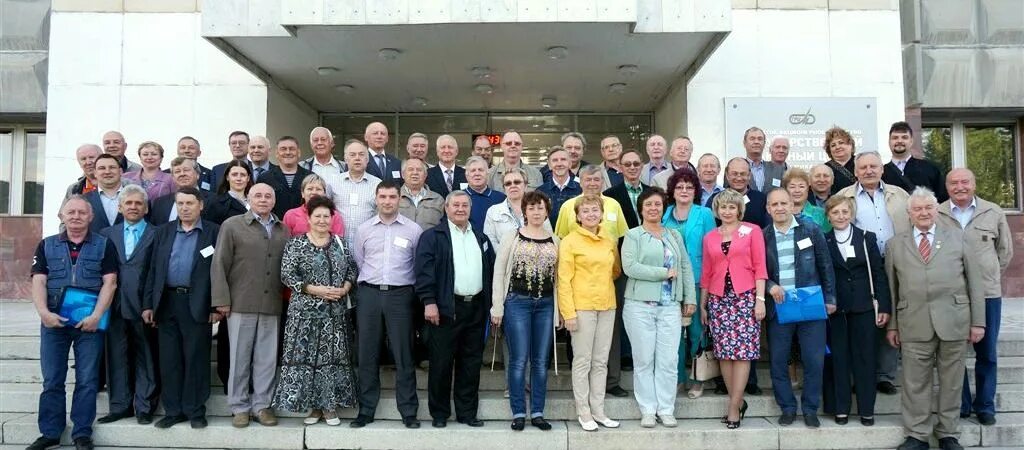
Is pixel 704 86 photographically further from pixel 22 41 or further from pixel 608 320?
pixel 22 41

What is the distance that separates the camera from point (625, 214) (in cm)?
545

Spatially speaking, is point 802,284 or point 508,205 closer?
point 802,284

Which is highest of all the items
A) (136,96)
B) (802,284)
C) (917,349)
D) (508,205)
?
(136,96)

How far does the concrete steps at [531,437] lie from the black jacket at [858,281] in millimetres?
928

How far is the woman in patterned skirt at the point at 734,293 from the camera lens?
480cm

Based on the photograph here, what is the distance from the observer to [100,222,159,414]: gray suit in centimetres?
487

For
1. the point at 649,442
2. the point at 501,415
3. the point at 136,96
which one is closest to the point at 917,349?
the point at 649,442

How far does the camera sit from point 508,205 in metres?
5.31

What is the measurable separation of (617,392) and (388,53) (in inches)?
212

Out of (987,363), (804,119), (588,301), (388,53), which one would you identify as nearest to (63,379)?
(588,301)

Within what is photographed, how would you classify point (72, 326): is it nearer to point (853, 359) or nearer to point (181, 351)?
point (181, 351)

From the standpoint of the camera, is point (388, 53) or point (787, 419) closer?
point (787, 419)

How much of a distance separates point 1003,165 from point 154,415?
13.2 m

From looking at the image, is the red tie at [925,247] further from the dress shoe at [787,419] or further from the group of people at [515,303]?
the dress shoe at [787,419]
